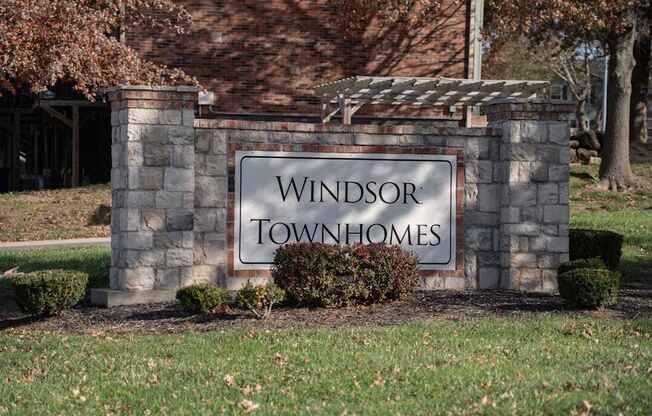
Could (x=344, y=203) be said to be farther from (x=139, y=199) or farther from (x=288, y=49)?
(x=288, y=49)

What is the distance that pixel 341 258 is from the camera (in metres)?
10.6

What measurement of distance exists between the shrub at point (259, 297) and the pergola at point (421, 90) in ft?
28.3

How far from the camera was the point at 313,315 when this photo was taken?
405 inches

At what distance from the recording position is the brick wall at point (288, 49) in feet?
79.7

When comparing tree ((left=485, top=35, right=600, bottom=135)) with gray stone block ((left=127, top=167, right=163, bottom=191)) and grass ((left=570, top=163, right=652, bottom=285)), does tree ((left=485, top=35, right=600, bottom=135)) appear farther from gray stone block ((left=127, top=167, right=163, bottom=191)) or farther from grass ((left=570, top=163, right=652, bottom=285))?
gray stone block ((left=127, top=167, right=163, bottom=191))

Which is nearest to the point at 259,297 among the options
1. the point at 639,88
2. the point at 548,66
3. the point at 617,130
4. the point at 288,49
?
the point at 288,49

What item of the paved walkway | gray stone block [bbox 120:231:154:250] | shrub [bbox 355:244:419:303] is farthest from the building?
shrub [bbox 355:244:419:303]

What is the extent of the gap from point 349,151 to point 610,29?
52.3 ft

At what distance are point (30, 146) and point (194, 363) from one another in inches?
1445

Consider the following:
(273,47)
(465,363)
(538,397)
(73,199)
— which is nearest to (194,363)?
(465,363)

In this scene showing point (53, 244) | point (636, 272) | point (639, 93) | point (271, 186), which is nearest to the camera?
point (271, 186)

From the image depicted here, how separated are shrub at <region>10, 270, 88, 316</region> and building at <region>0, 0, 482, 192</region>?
13.5m

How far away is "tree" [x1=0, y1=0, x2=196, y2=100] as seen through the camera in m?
17.8

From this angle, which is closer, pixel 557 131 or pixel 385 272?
pixel 385 272
